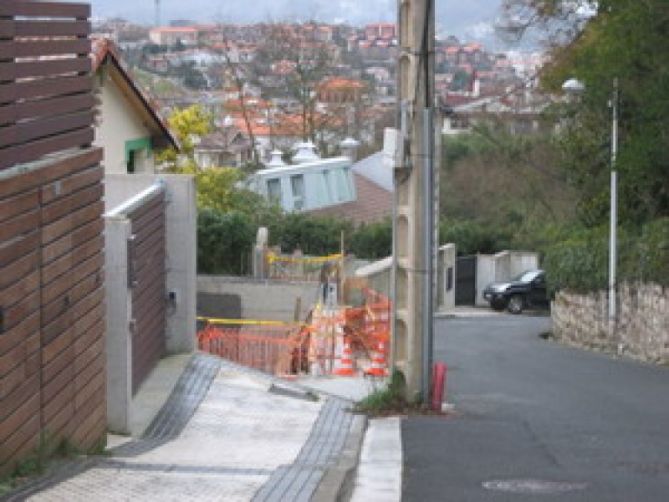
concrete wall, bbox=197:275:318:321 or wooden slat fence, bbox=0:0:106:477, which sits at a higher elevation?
wooden slat fence, bbox=0:0:106:477

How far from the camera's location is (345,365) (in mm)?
22672

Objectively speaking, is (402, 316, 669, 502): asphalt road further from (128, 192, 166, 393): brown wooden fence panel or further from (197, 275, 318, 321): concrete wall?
(197, 275, 318, 321): concrete wall

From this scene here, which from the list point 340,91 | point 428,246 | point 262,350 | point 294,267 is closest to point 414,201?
point 428,246

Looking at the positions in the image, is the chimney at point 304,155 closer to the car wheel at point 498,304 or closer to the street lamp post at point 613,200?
the car wheel at point 498,304

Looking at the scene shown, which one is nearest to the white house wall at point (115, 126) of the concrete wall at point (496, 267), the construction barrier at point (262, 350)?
the construction barrier at point (262, 350)

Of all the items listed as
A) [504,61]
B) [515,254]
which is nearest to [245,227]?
[515,254]

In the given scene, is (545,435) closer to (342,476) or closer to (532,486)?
(532,486)

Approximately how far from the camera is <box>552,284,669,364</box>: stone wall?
26.8 metres

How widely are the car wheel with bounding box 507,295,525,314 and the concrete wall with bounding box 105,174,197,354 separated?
30553 mm

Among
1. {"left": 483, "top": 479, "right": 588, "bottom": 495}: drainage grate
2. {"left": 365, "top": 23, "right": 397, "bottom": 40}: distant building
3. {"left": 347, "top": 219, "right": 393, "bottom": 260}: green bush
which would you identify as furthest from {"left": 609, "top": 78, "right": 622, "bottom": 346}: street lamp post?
{"left": 365, "top": 23, "right": 397, "bottom": 40}: distant building

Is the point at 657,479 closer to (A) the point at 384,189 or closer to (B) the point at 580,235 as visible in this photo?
(B) the point at 580,235

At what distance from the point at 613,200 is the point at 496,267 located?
2689cm

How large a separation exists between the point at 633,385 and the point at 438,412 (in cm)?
574

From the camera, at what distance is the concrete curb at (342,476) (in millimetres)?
9758
